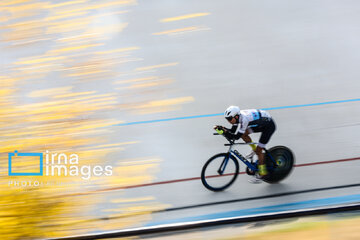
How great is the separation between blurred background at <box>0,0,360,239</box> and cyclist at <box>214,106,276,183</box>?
0.66 meters

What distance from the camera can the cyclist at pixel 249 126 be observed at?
18.0 feet

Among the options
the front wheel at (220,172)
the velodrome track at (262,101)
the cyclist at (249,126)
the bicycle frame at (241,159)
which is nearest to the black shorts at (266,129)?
the cyclist at (249,126)

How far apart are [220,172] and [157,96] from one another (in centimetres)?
144

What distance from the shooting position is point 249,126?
5.57 metres

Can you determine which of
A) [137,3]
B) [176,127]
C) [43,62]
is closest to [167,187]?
Result: [176,127]

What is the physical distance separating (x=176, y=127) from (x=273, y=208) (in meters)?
2.27

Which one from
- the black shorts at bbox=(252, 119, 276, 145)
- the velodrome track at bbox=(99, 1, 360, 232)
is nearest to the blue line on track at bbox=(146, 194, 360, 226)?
the velodrome track at bbox=(99, 1, 360, 232)

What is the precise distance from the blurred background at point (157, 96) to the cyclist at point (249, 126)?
66 centimetres

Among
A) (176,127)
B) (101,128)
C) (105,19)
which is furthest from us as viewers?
(105,19)

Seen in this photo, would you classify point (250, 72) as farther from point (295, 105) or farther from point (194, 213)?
point (194, 213)

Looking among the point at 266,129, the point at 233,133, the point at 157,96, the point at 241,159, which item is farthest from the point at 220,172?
the point at 157,96

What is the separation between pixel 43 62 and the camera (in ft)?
13.5

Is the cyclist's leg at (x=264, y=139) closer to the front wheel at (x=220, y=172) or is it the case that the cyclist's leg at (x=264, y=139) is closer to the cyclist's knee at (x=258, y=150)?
the cyclist's knee at (x=258, y=150)

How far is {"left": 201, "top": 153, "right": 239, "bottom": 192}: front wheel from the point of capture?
5727 mm
